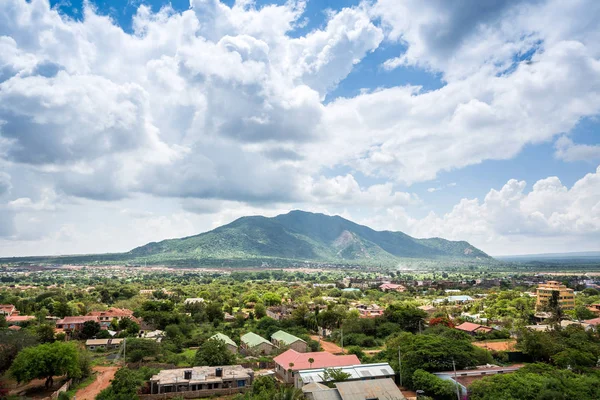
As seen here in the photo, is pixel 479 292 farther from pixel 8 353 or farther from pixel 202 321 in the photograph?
pixel 8 353

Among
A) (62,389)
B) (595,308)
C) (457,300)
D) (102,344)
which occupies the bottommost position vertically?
(102,344)

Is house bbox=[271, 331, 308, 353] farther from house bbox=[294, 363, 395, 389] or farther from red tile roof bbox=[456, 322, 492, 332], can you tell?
red tile roof bbox=[456, 322, 492, 332]

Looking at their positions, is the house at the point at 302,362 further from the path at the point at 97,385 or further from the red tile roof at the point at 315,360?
the path at the point at 97,385

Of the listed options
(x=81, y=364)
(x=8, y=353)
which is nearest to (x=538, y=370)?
(x=81, y=364)

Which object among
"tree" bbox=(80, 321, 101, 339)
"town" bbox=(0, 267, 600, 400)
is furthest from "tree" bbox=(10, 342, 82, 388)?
"tree" bbox=(80, 321, 101, 339)

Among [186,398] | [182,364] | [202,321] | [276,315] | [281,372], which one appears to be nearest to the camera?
[186,398]

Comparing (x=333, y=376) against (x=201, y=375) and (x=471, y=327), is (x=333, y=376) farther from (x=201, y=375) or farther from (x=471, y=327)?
(x=471, y=327)

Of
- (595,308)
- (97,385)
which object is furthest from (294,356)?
(595,308)
